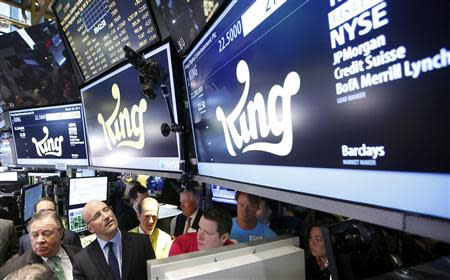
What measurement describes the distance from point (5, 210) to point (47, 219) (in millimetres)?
2301

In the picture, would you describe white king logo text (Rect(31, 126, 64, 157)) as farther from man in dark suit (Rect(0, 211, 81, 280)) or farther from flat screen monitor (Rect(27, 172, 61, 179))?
flat screen monitor (Rect(27, 172, 61, 179))

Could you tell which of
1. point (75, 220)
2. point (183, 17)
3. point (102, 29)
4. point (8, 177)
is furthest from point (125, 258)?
point (8, 177)

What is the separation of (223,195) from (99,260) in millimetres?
2403

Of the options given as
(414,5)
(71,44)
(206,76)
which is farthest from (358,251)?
(71,44)

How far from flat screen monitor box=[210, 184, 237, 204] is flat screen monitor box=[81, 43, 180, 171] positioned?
1606mm

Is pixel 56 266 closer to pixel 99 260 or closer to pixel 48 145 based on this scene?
pixel 99 260

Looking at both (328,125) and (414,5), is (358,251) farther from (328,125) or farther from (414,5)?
(414,5)

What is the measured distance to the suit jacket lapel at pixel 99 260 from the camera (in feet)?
5.65

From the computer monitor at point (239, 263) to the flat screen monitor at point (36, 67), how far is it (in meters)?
3.59

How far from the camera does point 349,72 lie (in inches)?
26.4

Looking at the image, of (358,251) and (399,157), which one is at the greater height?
(399,157)

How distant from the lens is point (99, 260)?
1.77 metres

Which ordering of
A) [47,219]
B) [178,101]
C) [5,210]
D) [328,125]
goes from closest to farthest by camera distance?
[328,125] < [178,101] < [47,219] < [5,210]

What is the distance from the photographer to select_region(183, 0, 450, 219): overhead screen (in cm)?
51
